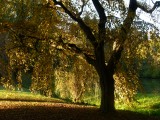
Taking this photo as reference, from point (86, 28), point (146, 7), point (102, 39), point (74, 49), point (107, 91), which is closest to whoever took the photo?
point (102, 39)

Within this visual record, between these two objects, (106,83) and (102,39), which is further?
Result: (106,83)

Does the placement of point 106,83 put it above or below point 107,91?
above

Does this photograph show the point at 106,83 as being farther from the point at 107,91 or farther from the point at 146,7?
the point at 146,7

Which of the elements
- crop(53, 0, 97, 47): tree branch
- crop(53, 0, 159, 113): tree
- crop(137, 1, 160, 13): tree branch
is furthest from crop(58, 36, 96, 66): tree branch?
crop(137, 1, 160, 13): tree branch

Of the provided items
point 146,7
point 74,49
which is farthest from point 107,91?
point 146,7

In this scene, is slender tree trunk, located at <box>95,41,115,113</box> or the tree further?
slender tree trunk, located at <box>95,41,115,113</box>

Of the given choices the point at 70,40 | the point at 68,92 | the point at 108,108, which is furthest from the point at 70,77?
A: the point at 108,108

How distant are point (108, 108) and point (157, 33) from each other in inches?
183

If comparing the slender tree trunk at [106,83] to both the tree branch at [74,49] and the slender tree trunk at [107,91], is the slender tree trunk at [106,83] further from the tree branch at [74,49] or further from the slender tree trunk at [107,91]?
the tree branch at [74,49]

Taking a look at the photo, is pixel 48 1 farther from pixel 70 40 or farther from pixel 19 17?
pixel 70 40

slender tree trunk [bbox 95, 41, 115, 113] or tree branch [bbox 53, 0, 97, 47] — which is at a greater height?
tree branch [bbox 53, 0, 97, 47]

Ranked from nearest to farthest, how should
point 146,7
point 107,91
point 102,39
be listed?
1. point 102,39
2. point 146,7
3. point 107,91

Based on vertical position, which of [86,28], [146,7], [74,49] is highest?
[146,7]

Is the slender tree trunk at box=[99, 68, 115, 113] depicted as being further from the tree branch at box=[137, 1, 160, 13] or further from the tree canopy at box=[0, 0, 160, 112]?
the tree branch at box=[137, 1, 160, 13]
